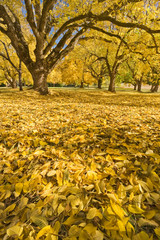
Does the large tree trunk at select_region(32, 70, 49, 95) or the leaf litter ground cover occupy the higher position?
the large tree trunk at select_region(32, 70, 49, 95)

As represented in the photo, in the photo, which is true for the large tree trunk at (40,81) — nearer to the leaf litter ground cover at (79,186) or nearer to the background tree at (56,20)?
the background tree at (56,20)

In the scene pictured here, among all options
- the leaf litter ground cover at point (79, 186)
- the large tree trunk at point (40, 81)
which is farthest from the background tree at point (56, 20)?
the leaf litter ground cover at point (79, 186)

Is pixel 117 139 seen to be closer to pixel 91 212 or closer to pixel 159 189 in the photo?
pixel 159 189

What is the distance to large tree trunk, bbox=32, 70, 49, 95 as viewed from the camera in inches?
315

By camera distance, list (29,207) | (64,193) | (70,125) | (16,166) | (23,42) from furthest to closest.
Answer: (23,42) → (70,125) → (16,166) → (64,193) → (29,207)

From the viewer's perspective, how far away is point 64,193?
3.74 feet

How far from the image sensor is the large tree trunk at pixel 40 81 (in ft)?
26.2

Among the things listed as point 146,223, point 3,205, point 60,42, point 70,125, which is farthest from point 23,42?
point 146,223

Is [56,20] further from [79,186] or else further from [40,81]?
[79,186]

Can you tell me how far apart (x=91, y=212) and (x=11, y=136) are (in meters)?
1.89

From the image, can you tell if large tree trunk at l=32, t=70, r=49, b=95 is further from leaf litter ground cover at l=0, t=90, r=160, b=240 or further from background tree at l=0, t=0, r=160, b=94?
leaf litter ground cover at l=0, t=90, r=160, b=240

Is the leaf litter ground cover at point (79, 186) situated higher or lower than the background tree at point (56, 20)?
lower

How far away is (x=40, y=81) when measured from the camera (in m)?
8.20

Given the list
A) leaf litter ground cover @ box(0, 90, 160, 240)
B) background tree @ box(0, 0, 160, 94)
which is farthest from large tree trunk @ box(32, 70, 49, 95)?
leaf litter ground cover @ box(0, 90, 160, 240)
